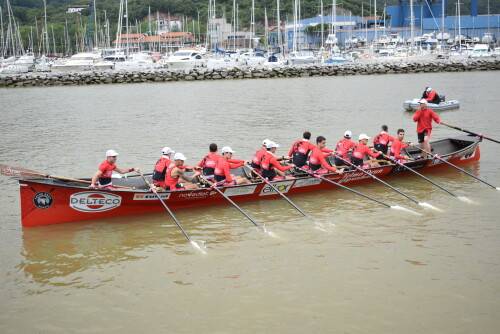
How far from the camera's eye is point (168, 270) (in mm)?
10805

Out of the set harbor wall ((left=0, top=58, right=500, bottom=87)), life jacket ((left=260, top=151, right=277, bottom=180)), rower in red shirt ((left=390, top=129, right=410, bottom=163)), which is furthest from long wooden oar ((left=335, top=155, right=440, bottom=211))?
harbor wall ((left=0, top=58, right=500, bottom=87))

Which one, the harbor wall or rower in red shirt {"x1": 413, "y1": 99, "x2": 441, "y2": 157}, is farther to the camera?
the harbor wall

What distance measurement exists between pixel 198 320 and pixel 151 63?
2480 inches

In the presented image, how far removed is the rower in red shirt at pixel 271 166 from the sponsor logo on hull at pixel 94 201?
143 inches

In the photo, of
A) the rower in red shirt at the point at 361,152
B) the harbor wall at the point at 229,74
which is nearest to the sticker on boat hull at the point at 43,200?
the rower in red shirt at the point at 361,152

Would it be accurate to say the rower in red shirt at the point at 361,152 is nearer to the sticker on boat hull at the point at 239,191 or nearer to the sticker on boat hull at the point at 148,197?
the sticker on boat hull at the point at 239,191

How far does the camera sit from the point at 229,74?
5756 centimetres

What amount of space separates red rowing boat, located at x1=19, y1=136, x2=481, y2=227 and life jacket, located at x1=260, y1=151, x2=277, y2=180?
0.93ft

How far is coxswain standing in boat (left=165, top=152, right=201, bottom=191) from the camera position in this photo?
43.4ft

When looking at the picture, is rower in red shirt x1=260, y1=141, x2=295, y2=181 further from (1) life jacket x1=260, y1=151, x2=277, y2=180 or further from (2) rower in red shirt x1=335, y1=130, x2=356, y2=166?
(2) rower in red shirt x1=335, y1=130, x2=356, y2=166

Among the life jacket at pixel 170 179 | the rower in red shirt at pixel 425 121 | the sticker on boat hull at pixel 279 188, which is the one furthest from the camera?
the rower in red shirt at pixel 425 121

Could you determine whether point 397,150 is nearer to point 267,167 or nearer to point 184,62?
point 267,167

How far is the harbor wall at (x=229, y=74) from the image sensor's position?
54.1 m

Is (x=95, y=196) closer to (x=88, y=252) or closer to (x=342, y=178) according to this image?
(x=88, y=252)
